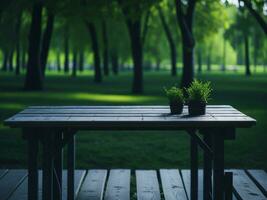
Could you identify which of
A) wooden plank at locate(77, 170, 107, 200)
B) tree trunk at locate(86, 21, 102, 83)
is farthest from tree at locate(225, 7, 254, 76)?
wooden plank at locate(77, 170, 107, 200)

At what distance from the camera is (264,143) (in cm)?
1326

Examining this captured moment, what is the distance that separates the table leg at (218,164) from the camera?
6.08 metres

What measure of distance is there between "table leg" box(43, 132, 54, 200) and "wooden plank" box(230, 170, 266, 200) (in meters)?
2.35

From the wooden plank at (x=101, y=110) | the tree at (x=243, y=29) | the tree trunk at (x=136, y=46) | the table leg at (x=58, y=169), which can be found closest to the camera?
the table leg at (x=58, y=169)

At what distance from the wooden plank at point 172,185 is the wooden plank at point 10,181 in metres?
1.87

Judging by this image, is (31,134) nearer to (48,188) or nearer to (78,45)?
(48,188)

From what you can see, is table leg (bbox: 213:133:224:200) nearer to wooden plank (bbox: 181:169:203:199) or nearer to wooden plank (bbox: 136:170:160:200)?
wooden plank (bbox: 181:169:203:199)

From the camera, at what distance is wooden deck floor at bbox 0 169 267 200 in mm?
7434

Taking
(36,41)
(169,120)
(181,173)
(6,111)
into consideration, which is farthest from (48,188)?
(36,41)

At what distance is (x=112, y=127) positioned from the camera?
20.0 ft

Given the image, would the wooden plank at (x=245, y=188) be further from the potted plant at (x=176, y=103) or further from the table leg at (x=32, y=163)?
the table leg at (x=32, y=163)

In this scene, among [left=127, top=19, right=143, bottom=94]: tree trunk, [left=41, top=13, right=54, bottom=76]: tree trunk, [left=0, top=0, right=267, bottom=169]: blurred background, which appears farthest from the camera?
[left=41, top=13, right=54, bottom=76]: tree trunk

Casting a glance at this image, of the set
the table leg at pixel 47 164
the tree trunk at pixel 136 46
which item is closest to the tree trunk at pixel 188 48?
the tree trunk at pixel 136 46

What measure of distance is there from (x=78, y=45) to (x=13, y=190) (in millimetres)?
45355
